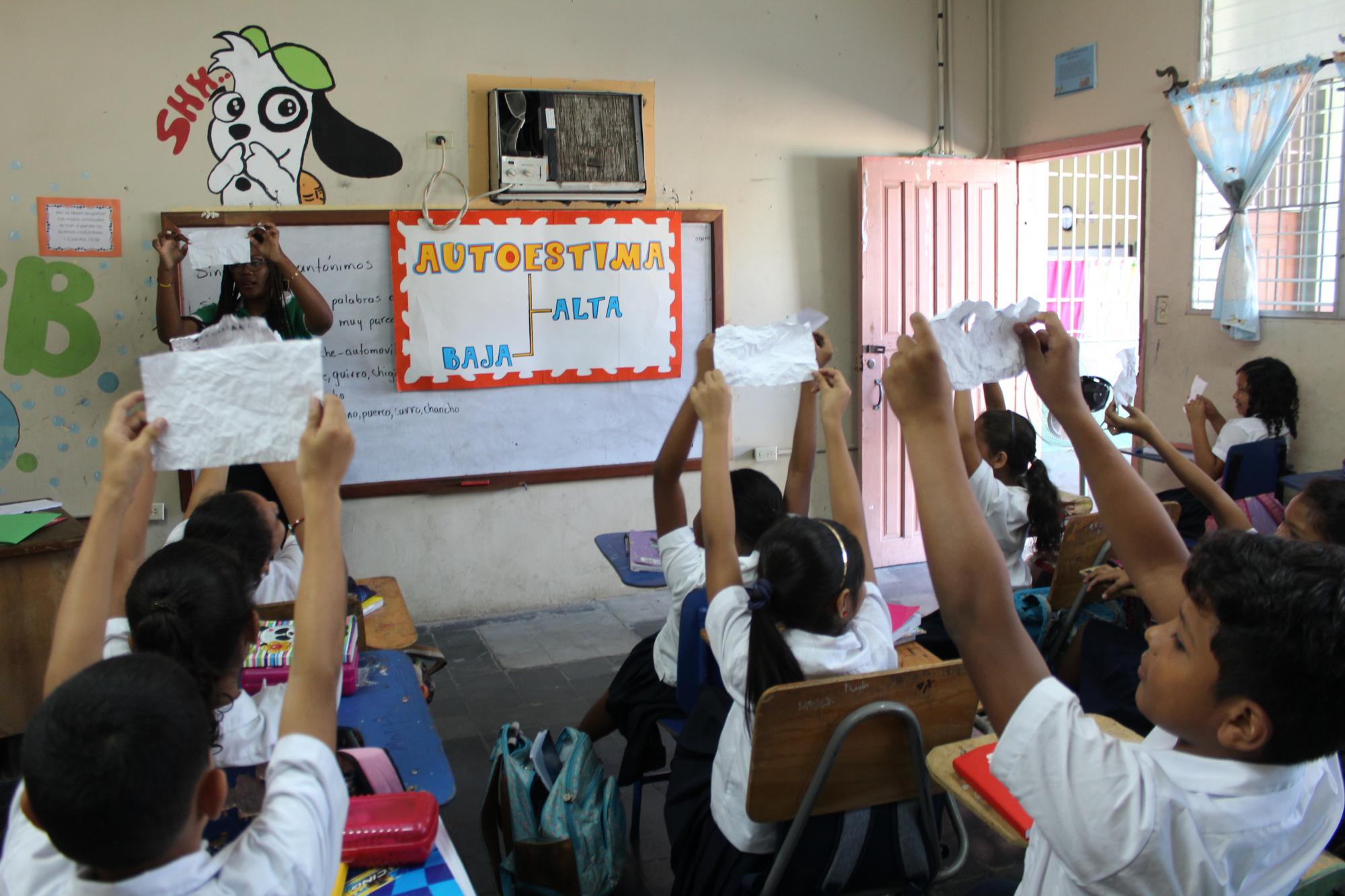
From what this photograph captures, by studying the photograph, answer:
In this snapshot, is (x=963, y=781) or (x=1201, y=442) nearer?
(x=963, y=781)

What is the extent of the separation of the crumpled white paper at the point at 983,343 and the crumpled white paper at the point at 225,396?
2.51ft

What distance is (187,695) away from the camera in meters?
0.95

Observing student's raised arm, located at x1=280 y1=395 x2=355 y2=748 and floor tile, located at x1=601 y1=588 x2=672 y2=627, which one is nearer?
student's raised arm, located at x1=280 y1=395 x2=355 y2=748

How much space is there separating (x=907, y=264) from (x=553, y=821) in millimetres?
3681

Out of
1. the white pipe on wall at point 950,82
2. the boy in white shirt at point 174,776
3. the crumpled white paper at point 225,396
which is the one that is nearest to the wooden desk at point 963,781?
the boy in white shirt at point 174,776

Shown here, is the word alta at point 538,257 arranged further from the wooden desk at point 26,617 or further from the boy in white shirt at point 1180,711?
the boy in white shirt at point 1180,711

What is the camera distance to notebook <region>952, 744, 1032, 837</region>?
1.47 meters

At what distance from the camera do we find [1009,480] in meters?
3.14

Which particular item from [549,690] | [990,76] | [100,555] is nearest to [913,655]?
[100,555]

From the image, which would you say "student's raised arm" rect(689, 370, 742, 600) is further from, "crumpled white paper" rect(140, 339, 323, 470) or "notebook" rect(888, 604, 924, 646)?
"crumpled white paper" rect(140, 339, 323, 470)

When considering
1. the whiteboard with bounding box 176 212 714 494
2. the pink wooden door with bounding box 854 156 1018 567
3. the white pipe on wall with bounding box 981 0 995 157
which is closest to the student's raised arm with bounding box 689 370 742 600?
the whiteboard with bounding box 176 212 714 494

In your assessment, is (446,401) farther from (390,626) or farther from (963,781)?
(963,781)

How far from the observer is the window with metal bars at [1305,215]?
3885 mm

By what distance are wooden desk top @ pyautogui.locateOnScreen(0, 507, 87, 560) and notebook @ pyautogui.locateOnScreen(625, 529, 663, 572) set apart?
1.68 meters
